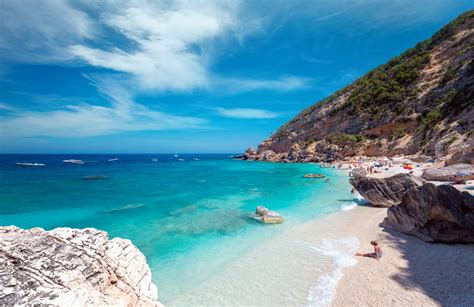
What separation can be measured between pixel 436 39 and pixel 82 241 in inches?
2876

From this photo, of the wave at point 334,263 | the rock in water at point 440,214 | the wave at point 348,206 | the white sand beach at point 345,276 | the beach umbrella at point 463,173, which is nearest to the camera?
the white sand beach at point 345,276

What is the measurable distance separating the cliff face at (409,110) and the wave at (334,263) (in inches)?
937

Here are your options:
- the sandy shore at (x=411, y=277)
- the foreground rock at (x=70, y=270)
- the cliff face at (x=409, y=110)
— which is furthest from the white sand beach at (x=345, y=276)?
the cliff face at (x=409, y=110)

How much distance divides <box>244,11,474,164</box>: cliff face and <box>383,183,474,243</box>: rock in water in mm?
22323

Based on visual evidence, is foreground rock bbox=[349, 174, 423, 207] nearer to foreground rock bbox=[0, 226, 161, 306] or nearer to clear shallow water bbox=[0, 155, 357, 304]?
clear shallow water bbox=[0, 155, 357, 304]

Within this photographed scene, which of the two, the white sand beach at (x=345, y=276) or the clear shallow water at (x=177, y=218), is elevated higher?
the white sand beach at (x=345, y=276)

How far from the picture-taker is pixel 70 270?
3.22 meters

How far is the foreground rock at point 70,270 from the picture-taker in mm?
2729

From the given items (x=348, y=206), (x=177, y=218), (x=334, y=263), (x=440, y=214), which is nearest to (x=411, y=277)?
(x=334, y=263)

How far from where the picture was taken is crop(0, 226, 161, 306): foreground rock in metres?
2.73

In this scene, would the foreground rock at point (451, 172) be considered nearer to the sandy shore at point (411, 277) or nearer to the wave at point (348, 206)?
the wave at point (348, 206)

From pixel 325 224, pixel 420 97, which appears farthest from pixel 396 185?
pixel 420 97

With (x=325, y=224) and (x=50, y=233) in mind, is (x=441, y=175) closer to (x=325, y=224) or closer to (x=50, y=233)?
(x=325, y=224)

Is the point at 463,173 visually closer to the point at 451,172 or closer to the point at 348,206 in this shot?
the point at 451,172
